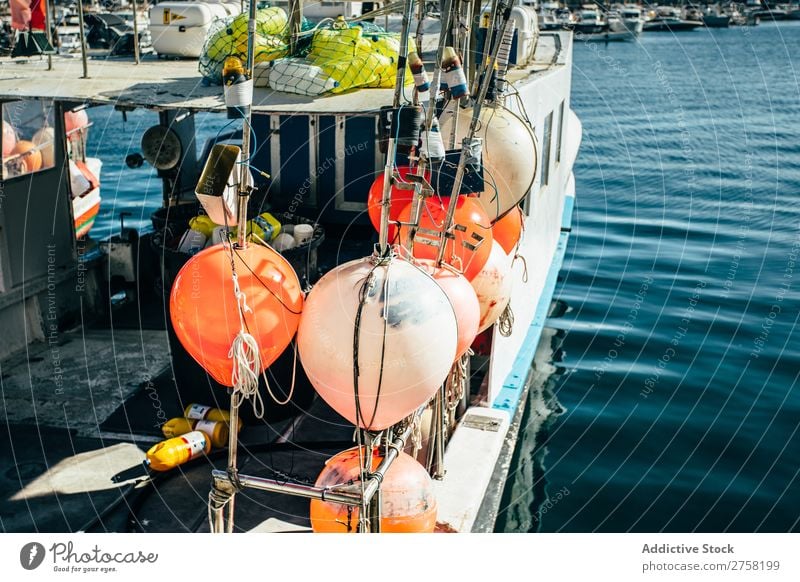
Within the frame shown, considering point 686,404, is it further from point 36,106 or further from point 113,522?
point 36,106

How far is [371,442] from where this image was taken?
4.29 m

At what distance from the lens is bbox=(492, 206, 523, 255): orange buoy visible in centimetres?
640

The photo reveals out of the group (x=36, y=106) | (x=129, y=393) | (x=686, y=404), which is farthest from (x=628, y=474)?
(x=36, y=106)

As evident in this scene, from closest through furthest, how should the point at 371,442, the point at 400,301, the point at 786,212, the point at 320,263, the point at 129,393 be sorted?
1. the point at 400,301
2. the point at 371,442
3. the point at 129,393
4. the point at 320,263
5. the point at 786,212

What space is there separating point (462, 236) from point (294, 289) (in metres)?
1.22

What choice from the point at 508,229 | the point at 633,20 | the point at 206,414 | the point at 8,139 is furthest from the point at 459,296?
the point at 633,20

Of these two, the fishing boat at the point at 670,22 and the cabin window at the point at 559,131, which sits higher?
the cabin window at the point at 559,131

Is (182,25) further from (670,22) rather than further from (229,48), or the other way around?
(670,22)

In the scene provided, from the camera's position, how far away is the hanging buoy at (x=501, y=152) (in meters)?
5.61

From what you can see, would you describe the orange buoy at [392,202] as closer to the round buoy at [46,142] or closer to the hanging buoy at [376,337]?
the hanging buoy at [376,337]

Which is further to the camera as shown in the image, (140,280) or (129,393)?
(140,280)

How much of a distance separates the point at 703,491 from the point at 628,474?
2.54 ft

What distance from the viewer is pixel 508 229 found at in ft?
21.1

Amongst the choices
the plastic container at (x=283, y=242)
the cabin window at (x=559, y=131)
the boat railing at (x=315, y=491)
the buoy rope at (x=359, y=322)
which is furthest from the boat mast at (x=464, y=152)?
the cabin window at (x=559, y=131)
